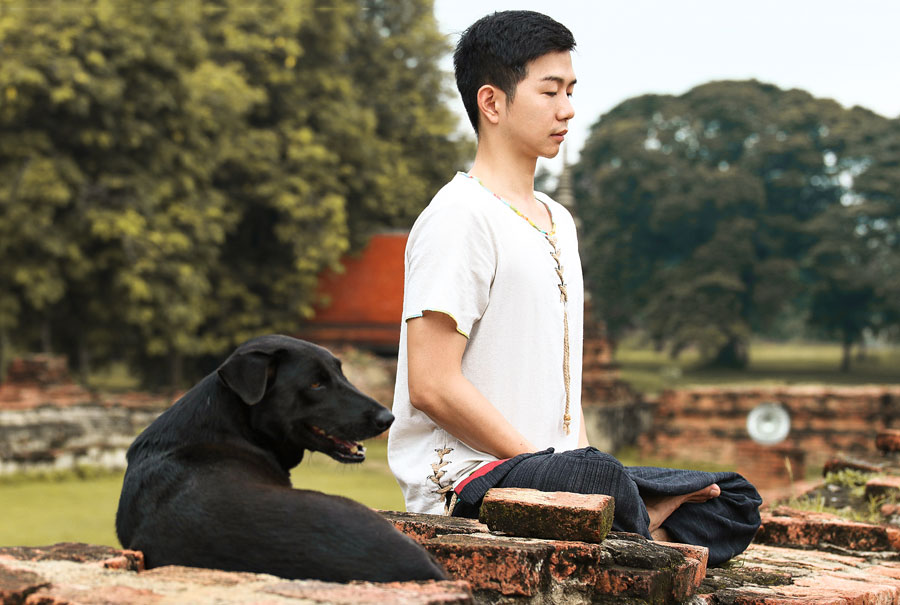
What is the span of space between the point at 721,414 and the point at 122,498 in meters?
14.8

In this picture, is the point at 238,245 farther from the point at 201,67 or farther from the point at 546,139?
the point at 546,139

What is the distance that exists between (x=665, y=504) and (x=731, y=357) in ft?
112

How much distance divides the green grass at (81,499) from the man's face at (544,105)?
4.75 meters

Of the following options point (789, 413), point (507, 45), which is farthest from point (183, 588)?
point (789, 413)

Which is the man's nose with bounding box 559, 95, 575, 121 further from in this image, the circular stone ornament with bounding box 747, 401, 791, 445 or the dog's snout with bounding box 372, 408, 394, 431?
the circular stone ornament with bounding box 747, 401, 791, 445

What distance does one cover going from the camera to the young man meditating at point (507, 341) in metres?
2.44

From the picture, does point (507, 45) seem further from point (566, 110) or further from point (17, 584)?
point (17, 584)

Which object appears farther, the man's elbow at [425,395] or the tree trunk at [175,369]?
the tree trunk at [175,369]

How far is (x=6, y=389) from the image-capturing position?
13672 millimetres

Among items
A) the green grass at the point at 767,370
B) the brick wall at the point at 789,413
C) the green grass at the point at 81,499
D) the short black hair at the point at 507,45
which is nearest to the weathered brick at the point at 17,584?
the short black hair at the point at 507,45

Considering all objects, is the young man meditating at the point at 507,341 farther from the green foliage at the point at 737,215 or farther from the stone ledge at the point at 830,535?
the green foliage at the point at 737,215

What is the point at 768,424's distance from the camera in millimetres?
14398

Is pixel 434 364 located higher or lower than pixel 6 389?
higher

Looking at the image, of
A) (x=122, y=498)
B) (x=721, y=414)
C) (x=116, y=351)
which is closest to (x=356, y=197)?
(x=116, y=351)
